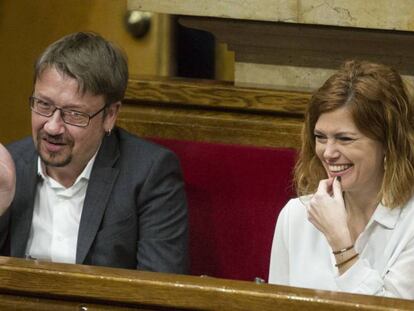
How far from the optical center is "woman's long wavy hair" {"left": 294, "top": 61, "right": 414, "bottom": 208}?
8.67 ft

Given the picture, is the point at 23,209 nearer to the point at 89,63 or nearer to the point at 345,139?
the point at 89,63

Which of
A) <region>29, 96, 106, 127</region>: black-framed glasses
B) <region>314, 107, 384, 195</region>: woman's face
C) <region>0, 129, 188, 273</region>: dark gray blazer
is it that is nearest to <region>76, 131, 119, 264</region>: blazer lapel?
<region>0, 129, 188, 273</region>: dark gray blazer

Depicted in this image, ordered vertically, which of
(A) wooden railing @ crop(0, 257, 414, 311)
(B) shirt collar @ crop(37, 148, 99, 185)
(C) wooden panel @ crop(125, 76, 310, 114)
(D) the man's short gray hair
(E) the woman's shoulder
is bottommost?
(A) wooden railing @ crop(0, 257, 414, 311)

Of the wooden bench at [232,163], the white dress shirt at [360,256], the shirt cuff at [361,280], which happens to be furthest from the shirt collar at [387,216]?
the wooden bench at [232,163]

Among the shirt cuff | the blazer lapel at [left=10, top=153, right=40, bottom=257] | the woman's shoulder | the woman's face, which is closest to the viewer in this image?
the shirt cuff

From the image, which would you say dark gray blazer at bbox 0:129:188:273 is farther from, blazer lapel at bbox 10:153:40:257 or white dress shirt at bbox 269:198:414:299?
white dress shirt at bbox 269:198:414:299

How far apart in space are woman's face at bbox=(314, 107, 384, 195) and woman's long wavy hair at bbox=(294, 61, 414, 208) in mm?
15

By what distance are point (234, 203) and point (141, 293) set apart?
1.01 m

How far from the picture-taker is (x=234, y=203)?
310 centimetres

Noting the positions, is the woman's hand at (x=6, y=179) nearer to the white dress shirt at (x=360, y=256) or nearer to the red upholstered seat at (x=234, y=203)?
the red upholstered seat at (x=234, y=203)

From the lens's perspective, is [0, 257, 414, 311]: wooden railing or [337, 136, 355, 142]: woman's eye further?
[337, 136, 355, 142]: woman's eye

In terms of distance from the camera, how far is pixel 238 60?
3285 mm

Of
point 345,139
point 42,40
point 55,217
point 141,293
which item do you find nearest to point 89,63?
point 55,217

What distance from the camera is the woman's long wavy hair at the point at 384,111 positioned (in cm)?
264
